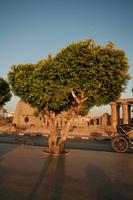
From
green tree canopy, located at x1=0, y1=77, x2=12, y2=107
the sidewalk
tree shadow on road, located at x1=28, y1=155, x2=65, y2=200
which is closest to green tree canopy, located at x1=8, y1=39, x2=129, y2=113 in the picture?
the sidewalk

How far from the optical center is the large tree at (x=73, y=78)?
14820 mm

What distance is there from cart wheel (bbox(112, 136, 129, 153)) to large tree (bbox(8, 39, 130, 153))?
116 inches

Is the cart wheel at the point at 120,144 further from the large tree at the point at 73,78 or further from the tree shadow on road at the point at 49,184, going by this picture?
the tree shadow on road at the point at 49,184

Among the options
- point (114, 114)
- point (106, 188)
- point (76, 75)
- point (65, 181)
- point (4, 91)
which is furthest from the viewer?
point (114, 114)

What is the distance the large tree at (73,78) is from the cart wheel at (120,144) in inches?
116

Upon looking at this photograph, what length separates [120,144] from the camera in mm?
17719

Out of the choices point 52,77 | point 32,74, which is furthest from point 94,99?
point 32,74

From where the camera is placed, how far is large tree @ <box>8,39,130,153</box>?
1482cm

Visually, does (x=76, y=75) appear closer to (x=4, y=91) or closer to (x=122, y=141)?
(x=122, y=141)

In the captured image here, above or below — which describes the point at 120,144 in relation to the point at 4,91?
below

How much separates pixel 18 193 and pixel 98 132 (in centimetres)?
3613

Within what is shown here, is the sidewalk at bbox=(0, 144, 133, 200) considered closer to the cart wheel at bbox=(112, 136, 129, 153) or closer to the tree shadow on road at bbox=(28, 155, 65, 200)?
the tree shadow on road at bbox=(28, 155, 65, 200)

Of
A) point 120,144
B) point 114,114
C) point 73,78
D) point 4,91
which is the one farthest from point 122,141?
point 114,114

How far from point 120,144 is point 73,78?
6.31 metres
